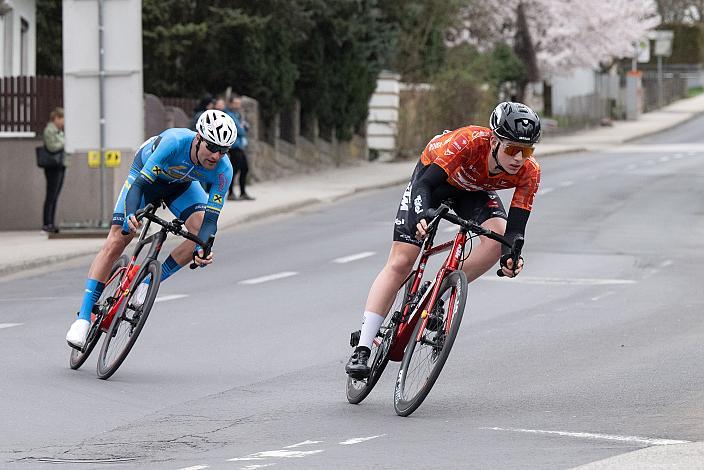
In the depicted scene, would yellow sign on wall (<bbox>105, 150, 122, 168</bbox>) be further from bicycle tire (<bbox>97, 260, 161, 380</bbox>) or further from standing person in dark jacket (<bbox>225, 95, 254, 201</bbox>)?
bicycle tire (<bbox>97, 260, 161, 380</bbox>)

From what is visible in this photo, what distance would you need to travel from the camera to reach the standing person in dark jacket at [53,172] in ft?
75.4

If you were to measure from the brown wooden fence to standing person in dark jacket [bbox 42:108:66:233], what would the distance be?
184cm

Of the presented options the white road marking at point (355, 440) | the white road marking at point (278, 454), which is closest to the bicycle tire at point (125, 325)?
the white road marking at point (355, 440)

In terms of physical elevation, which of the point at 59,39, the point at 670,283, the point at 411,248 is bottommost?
the point at 670,283

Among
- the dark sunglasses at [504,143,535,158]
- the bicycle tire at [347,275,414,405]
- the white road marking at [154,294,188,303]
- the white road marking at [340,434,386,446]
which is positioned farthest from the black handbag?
the white road marking at [340,434,386,446]

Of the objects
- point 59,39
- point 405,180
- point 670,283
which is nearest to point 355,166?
point 405,180

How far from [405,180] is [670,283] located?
19.1 m

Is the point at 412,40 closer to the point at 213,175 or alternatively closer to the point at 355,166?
the point at 355,166

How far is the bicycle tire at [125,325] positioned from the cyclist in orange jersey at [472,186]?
163 centimetres

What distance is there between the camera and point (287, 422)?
28.5 ft

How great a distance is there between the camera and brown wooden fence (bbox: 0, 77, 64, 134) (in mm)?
25016

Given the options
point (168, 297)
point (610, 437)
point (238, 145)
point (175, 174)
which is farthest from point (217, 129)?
point (238, 145)

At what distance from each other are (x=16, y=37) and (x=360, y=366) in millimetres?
22744

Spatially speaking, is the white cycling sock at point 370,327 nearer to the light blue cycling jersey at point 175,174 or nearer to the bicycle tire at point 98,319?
the light blue cycling jersey at point 175,174
